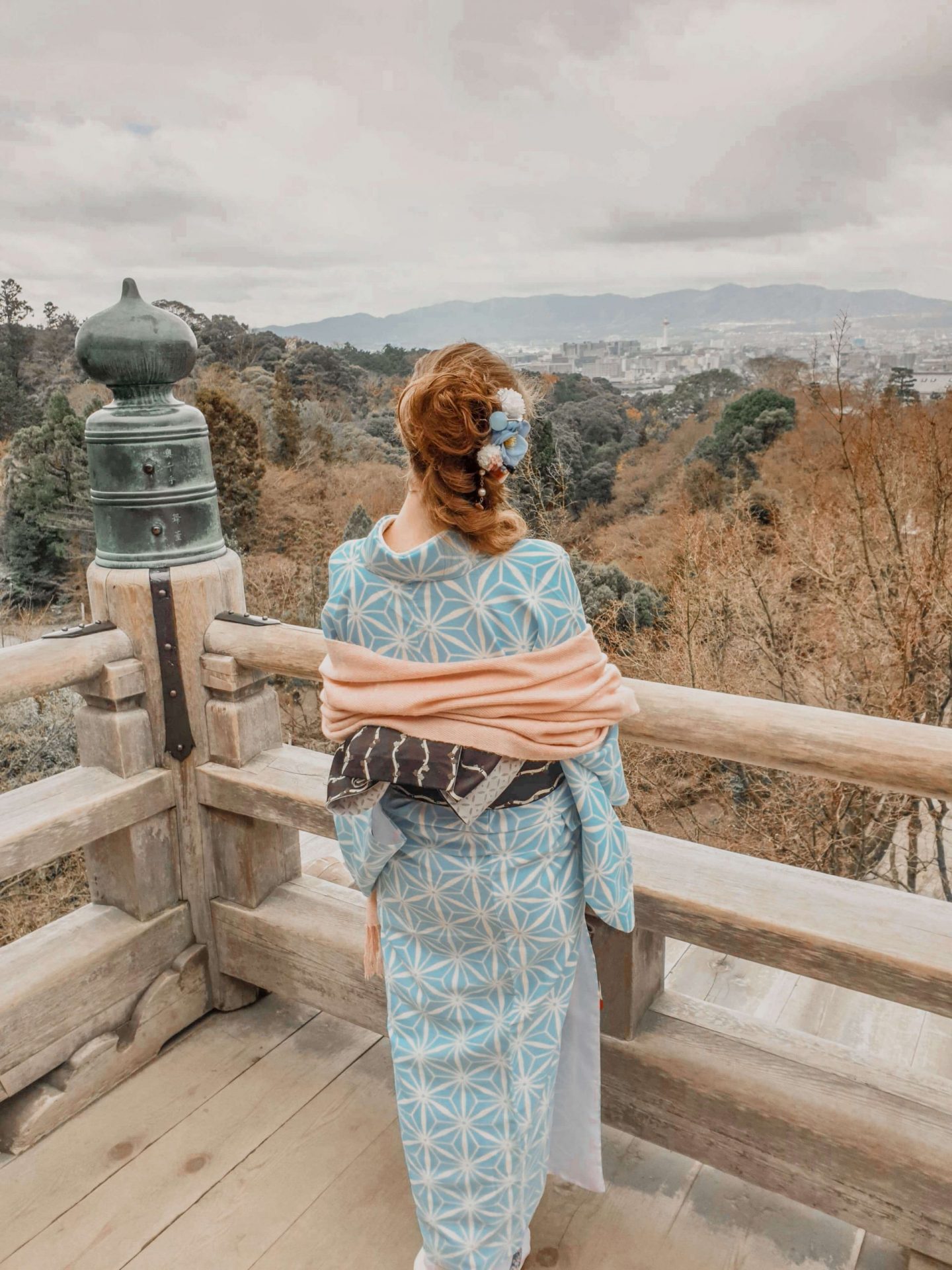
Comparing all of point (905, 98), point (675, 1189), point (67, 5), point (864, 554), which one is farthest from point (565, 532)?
point (67, 5)

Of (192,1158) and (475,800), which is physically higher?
(475,800)

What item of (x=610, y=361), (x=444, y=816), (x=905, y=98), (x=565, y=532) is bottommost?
(x=565, y=532)

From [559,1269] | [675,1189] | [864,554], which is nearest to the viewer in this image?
[559,1269]

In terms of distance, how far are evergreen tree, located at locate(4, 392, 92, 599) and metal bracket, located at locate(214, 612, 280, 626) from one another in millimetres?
16372

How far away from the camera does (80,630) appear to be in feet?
6.14

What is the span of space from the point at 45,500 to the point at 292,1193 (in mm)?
17804

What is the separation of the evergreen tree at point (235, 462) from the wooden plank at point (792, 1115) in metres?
15.1

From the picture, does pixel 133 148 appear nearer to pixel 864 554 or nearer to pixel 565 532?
pixel 565 532

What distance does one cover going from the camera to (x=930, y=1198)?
1390mm

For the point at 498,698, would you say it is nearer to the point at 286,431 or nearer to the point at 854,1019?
the point at 854,1019

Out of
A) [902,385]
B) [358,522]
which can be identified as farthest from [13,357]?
[902,385]

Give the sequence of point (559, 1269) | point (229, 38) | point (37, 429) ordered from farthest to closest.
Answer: point (229, 38)
point (37, 429)
point (559, 1269)

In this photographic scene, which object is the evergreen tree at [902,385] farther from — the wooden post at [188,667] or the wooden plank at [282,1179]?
the wooden plank at [282,1179]

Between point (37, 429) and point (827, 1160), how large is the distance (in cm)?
1915
